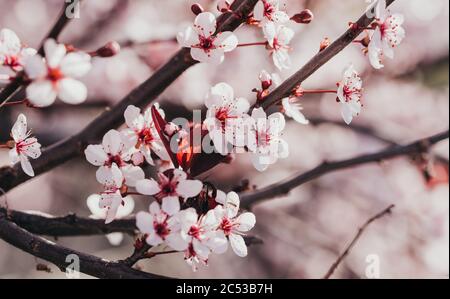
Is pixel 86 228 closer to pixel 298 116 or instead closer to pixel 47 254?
pixel 47 254

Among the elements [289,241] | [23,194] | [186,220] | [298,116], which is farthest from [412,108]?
[186,220]

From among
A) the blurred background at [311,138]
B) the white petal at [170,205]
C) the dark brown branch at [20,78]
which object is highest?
the blurred background at [311,138]

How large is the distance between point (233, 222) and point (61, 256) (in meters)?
0.32

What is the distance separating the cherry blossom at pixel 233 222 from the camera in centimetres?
99

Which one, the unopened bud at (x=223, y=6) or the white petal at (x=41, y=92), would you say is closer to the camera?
the white petal at (x=41, y=92)

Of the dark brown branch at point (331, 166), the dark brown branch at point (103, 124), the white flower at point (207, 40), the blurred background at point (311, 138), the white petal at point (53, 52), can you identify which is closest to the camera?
the white petal at point (53, 52)

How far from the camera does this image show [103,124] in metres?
1.36

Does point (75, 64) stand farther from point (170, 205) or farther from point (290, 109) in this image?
point (290, 109)

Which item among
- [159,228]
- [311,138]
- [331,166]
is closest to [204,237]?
[159,228]

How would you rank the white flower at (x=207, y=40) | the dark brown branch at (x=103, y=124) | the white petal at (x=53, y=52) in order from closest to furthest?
the white petal at (x=53, y=52) < the white flower at (x=207, y=40) < the dark brown branch at (x=103, y=124)

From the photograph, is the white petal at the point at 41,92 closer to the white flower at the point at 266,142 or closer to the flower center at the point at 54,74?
the flower center at the point at 54,74

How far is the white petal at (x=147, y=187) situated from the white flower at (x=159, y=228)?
0.02 meters

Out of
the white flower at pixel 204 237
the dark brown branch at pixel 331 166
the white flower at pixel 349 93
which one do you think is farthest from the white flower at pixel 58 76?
the dark brown branch at pixel 331 166
